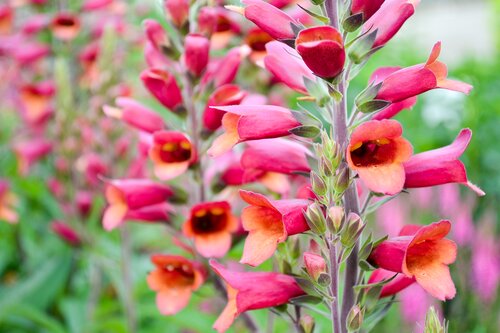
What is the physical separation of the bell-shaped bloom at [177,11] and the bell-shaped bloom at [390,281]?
0.65 meters

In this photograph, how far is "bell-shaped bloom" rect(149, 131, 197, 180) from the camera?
4.44ft

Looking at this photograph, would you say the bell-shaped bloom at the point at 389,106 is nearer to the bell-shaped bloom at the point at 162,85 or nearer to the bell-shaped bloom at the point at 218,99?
the bell-shaped bloom at the point at 218,99

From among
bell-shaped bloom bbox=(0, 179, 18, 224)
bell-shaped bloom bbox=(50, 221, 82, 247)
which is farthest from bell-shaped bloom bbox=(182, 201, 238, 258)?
bell-shaped bloom bbox=(0, 179, 18, 224)

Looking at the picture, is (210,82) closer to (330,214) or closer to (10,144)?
(330,214)

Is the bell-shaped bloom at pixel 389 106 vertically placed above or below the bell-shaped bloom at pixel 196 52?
above

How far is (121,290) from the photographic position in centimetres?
224

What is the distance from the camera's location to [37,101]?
8.93 ft

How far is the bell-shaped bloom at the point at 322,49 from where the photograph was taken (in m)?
0.91

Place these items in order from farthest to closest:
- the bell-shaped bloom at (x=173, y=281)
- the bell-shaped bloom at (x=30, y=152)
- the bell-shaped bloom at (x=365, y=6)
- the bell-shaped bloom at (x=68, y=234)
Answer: the bell-shaped bloom at (x=30, y=152)
the bell-shaped bloom at (x=68, y=234)
the bell-shaped bloom at (x=173, y=281)
the bell-shaped bloom at (x=365, y=6)

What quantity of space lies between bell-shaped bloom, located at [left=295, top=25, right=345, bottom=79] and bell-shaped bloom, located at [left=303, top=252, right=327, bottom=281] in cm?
24

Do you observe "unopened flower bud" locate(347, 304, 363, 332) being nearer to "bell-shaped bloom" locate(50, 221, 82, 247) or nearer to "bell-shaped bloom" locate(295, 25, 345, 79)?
"bell-shaped bloom" locate(295, 25, 345, 79)

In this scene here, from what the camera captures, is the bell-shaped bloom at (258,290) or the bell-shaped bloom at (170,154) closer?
the bell-shaped bloom at (258,290)

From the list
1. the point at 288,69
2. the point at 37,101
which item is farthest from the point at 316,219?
the point at 37,101

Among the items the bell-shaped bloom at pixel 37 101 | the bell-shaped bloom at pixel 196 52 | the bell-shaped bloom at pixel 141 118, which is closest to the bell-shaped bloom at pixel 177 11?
the bell-shaped bloom at pixel 196 52
